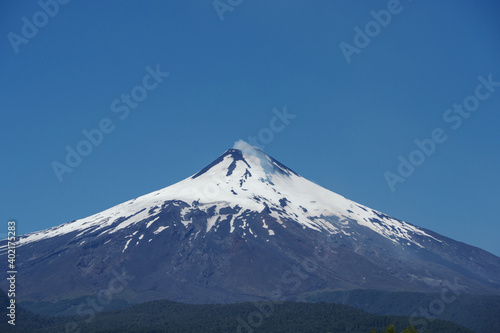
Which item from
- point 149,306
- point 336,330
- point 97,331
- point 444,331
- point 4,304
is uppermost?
point 4,304

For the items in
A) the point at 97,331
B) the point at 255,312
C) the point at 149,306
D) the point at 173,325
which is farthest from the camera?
the point at 149,306

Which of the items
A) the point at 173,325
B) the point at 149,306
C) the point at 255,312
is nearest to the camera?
the point at 173,325

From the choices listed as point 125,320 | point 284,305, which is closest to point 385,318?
point 284,305

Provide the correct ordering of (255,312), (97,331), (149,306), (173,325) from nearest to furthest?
(97,331) < (173,325) < (255,312) < (149,306)

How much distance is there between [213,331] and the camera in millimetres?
→ 155125

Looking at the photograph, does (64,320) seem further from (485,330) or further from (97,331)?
(485,330)

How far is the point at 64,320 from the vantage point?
183m

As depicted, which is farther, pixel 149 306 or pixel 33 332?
pixel 149 306

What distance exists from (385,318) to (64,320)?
7791cm

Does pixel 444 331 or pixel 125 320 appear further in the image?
pixel 125 320

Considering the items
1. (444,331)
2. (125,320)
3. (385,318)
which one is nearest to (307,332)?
(385,318)

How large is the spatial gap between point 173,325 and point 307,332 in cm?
2983

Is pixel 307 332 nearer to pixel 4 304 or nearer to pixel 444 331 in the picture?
pixel 444 331

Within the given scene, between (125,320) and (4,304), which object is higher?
(4,304)
